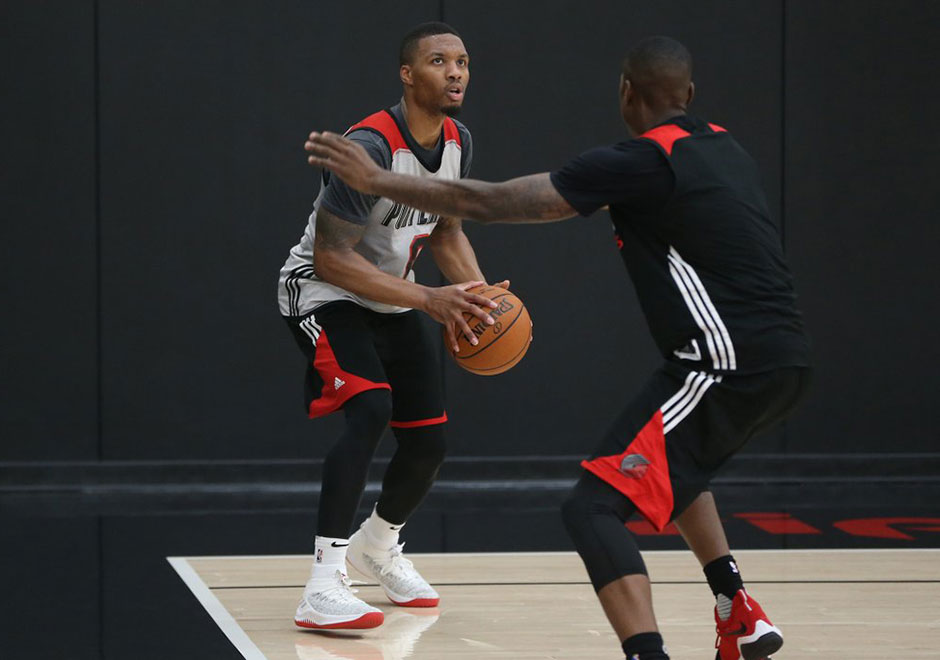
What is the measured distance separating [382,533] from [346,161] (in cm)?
150

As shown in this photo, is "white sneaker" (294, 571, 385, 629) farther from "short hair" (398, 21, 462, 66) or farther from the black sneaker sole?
"short hair" (398, 21, 462, 66)

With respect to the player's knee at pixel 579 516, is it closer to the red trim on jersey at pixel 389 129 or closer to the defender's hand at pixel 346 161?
the defender's hand at pixel 346 161

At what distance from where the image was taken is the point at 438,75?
4.05 metres

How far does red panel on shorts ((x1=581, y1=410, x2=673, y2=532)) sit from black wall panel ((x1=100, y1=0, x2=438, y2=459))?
3896mm

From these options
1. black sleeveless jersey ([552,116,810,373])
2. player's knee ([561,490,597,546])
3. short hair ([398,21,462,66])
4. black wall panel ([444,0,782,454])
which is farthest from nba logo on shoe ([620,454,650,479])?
black wall panel ([444,0,782,454])

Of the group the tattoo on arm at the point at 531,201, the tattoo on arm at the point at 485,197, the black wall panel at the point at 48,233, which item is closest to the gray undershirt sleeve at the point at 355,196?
the tattoo on arm at the point at 485,197

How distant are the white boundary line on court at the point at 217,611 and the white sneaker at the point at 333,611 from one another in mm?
175

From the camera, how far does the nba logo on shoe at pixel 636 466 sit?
9.84 feet

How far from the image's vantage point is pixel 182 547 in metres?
5.35

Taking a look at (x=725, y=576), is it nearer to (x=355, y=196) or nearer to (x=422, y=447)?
(x=422, y=447)

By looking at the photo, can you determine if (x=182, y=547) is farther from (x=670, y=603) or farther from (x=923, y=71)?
(x=923, y=71)

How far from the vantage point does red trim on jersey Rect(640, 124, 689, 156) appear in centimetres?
302

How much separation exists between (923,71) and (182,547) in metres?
4.27

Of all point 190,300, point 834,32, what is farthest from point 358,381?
point 834,32
